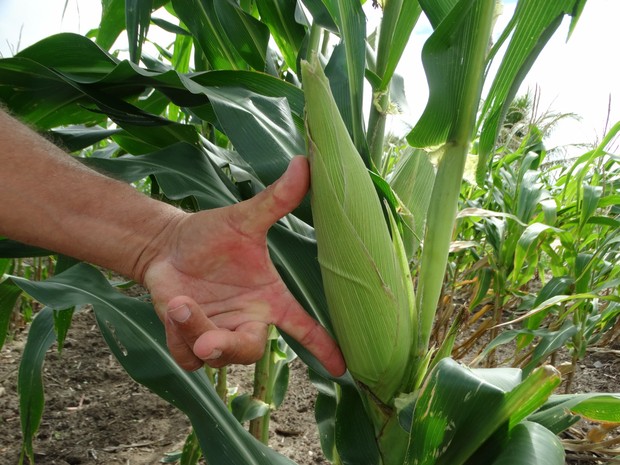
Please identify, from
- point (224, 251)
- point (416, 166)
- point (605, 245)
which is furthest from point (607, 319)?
point (224, 251)

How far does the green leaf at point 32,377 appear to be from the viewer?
112 centimetres

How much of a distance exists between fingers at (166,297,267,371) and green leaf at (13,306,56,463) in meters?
0.52

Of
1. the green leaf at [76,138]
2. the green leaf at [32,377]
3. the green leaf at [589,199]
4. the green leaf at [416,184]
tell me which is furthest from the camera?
the green leaf at [589,199]

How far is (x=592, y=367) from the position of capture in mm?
2287

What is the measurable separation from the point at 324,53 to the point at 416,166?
1.82 ft

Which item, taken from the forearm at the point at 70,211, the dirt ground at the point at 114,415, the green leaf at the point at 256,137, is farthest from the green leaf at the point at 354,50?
the dirt ground at the point at 114,415

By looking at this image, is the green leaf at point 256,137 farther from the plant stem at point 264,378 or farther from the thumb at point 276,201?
the plant stem at point 264,378

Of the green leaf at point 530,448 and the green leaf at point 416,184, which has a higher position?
the green leaf at point 416,184

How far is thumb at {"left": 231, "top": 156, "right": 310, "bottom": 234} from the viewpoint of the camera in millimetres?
685

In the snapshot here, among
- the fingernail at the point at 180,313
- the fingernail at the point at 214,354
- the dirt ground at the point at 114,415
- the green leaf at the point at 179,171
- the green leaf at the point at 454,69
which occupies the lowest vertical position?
the dirt ground at the point at 114,415

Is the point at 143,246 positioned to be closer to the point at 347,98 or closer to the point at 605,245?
the point at 347,98

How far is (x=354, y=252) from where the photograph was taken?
26.0 inches

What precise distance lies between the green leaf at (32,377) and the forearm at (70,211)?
31 centimetres

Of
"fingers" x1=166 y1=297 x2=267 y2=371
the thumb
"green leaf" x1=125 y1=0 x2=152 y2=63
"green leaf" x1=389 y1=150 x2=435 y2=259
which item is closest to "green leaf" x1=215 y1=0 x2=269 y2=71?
"green leaf" x1=125 y1=0 x2=152 y2=63
